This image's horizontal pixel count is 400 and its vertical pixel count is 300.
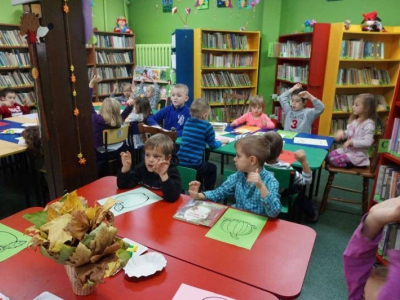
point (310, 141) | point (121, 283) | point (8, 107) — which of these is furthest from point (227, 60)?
point (121, 283)

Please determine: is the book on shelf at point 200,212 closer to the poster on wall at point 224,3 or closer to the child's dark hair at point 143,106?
the child's dark hair at point 143,106

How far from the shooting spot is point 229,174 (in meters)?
1.99

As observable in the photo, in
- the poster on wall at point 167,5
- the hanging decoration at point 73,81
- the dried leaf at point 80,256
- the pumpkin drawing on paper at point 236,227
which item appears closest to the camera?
the dried leaf at point 80,256

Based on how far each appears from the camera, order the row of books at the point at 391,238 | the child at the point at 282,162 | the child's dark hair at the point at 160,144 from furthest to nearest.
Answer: the child at the point at 282,162
the row of books at the point at 391,238
the child's dark hair at the point at 160,144

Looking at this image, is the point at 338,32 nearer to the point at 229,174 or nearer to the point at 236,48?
the point at 236,48

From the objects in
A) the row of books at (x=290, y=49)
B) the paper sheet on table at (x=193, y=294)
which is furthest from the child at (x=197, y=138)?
A: the row of books at (x=290, y=49)

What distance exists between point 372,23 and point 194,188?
13.2 feet

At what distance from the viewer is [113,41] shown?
20.8 ft

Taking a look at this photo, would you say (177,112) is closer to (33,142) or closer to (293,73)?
(33,142)

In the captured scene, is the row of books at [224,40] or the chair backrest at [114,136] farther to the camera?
the row of books at [224,40]

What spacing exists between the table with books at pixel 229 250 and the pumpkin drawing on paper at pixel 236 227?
6 cm

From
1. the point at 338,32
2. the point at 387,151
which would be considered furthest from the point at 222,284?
the point at 338,32

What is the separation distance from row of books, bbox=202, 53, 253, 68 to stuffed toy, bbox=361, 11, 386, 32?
6.26 feet

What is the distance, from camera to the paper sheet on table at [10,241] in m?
1.18
